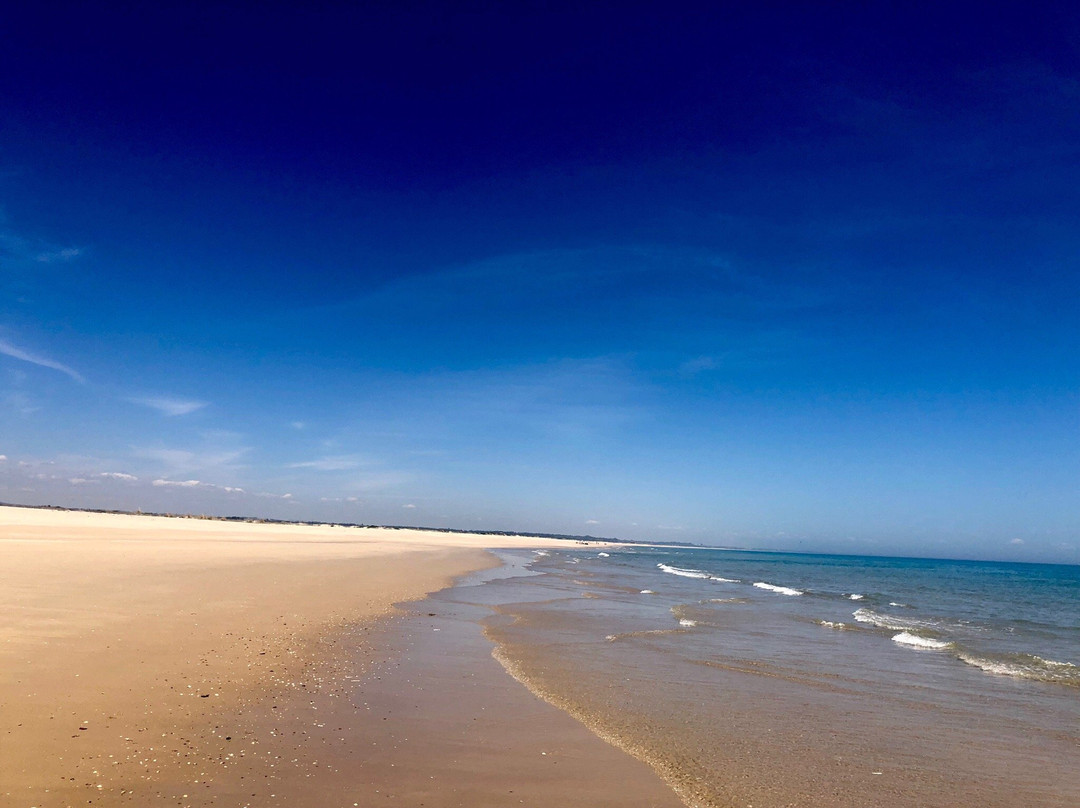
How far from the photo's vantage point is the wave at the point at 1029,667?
45.3 ft

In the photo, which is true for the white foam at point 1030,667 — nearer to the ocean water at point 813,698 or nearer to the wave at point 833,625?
the ocean water at point 813,698

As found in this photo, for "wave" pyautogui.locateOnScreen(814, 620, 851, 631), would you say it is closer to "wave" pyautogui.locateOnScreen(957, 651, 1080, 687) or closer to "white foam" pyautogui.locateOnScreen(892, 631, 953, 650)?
"white foam" pyautogui.locateOnScreen(892, 631, 953, 650)

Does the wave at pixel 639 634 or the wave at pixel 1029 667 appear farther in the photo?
the wave at pixel 639 634

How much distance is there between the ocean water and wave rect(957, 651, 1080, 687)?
0.26ft

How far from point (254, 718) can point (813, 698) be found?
349 inches

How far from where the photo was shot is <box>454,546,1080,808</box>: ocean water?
702cm

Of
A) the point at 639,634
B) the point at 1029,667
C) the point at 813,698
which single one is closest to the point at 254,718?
the point at 813,698

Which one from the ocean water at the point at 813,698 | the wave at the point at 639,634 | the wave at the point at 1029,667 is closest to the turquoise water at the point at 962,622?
the wave at the point at 1029,667

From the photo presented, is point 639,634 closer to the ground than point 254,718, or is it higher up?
closer to the ground

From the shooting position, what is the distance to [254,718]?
292 inches

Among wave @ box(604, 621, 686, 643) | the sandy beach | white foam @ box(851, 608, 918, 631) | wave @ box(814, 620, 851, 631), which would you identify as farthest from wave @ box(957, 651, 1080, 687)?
the sandy beach

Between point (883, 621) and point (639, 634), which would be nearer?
point (639, 634)

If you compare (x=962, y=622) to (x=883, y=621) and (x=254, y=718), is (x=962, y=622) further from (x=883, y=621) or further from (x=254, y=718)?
(x=254, y=718)

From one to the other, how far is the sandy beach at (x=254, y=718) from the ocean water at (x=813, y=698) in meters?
1.05
